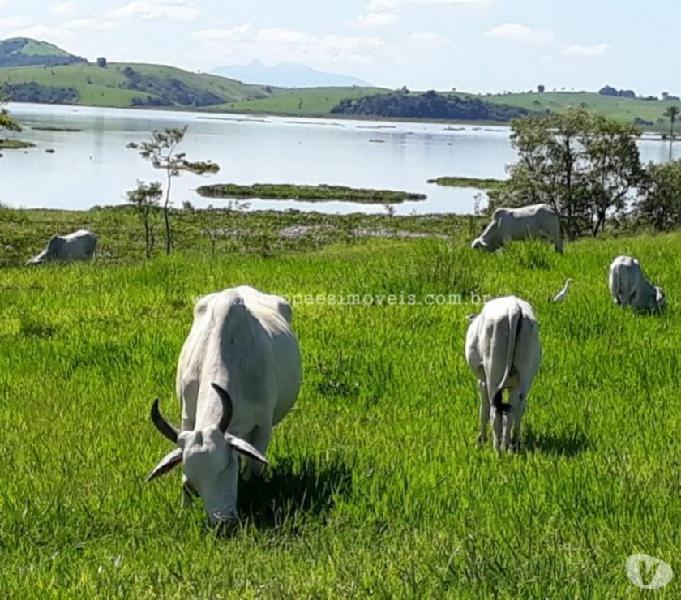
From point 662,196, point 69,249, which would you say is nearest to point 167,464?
point 69,249

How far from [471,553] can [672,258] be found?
14547mm

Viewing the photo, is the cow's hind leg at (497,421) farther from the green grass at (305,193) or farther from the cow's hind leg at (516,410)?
the green grass at (305,193)

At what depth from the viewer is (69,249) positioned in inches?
1021

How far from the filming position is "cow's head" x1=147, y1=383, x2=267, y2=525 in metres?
5.53

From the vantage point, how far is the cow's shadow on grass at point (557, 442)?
7.64m

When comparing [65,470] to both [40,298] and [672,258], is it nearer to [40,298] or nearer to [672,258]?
[40,298]

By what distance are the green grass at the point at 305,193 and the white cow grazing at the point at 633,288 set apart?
192 feet

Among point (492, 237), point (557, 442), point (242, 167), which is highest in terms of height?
point (492, 237)

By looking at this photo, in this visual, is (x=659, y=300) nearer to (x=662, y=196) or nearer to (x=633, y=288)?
(x=633, y=288)

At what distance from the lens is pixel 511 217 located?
22250mm

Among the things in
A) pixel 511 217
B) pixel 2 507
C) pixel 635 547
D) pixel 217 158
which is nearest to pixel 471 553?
pixel 635 547

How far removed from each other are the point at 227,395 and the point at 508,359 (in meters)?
Result: 2.74
